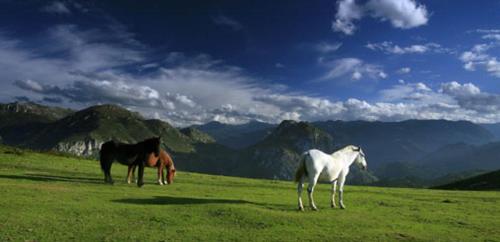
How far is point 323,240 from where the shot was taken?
12.9 meters

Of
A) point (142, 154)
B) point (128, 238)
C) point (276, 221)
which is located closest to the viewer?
point (128, 238)

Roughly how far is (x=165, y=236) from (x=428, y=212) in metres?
15.2

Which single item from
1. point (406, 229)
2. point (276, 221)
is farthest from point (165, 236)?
point (406, 229)

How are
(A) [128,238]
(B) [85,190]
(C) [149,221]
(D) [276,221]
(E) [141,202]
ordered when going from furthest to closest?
(B) [85,190] → (E) [141,202] → (D) [276,221] → (C) [149,221] → (A) [128,238]

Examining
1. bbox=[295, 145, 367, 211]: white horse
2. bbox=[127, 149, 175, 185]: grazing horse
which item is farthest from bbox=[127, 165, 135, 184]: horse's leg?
bbox=[295, 145, 367, 211]: white horse

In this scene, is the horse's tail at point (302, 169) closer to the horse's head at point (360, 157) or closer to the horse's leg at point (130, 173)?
the horse's head at point (360, 157)

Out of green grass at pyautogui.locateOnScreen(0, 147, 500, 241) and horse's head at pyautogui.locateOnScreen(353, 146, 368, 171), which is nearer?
green grass at pyautogui.locateOnScreen(0, 147, 500, 241)

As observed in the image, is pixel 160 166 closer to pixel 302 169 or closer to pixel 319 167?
pixel 302 169

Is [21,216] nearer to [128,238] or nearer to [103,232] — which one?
[103,232]

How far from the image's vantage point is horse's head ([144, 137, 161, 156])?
25.7 m

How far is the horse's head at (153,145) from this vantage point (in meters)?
25.7

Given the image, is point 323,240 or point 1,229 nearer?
point 1,229

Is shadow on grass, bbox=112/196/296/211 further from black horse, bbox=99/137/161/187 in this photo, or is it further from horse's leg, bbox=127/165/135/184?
horse's leg, bbox=127/165/135/184

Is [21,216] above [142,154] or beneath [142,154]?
beneath
